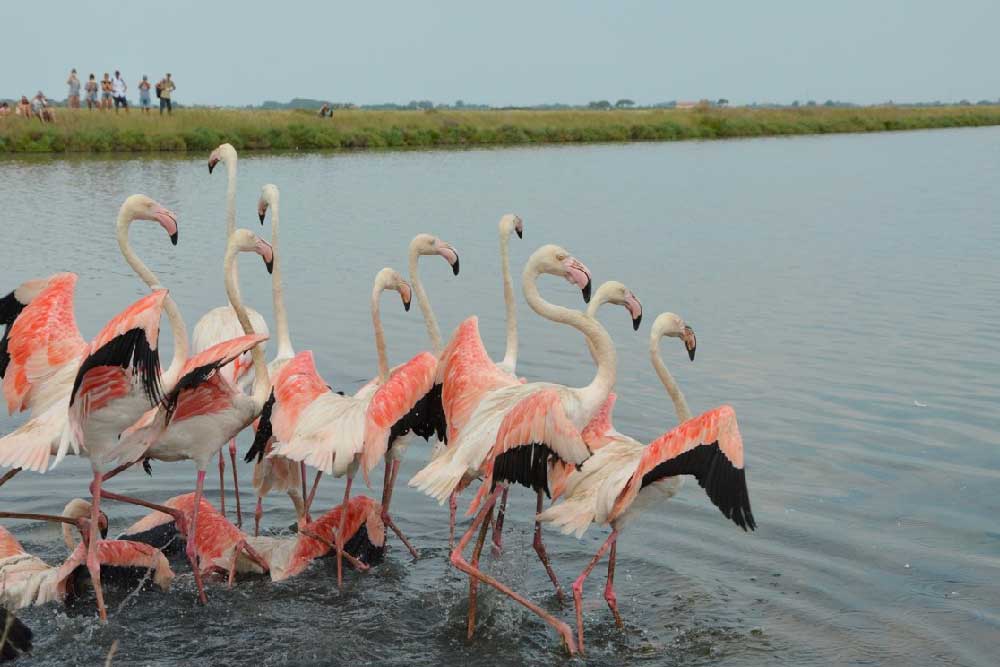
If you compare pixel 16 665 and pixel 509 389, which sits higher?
pixel 509 389

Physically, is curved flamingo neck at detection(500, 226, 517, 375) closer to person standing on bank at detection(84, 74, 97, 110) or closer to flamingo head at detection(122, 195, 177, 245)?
flamingo head at detection(122, 195, 177, 245)

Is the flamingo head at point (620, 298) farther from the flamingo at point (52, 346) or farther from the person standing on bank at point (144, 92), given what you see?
the person standing on bank at point (144, 92)

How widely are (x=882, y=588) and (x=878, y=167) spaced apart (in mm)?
27395

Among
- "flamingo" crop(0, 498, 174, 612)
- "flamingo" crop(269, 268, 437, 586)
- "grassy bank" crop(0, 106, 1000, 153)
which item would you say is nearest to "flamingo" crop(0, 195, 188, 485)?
"flamingo" crop(0, 498, 174, 612)

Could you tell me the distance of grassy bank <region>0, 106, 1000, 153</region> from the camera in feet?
103

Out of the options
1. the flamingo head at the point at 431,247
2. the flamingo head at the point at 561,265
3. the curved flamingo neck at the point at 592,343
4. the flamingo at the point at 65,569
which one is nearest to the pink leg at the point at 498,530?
the curved flamingo neck at the point at 592,343

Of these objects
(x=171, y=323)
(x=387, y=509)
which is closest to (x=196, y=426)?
(x=171, y=323)

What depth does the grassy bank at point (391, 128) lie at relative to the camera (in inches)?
1232

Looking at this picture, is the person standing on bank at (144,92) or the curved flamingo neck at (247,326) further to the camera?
the person standing on bank at (144,92)

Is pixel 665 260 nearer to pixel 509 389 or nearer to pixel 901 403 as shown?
pixel 901 403

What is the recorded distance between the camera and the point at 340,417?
610cm

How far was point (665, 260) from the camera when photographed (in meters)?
15.8

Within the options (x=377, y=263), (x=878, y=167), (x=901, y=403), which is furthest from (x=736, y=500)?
(x=878, y=167)

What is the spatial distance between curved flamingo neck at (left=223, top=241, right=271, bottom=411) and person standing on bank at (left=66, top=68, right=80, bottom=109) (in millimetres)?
30700
